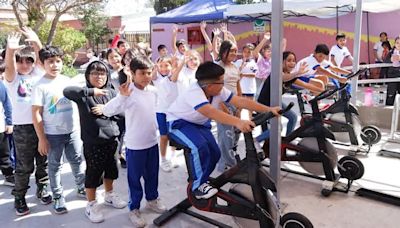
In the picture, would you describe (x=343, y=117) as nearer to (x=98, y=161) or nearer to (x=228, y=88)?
(x=228, y=88)

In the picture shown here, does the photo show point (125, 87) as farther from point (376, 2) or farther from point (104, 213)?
point (376, 2)

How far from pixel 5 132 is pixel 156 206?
1.89 meters

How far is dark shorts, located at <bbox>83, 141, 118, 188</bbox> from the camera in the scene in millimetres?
2988

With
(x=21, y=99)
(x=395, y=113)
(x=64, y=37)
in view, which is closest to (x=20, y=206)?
(x=21, y=99)

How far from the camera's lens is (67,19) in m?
28.9

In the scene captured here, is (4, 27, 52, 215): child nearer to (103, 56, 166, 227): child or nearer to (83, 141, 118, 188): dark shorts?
(83, 141, 118, 188): dark shorts

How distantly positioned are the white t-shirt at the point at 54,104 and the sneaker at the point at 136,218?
0.89 meters

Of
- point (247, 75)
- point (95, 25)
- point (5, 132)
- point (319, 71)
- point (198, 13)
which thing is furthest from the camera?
point (95, 25)

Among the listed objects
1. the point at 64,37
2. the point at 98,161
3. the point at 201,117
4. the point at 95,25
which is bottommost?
the point at 98,161

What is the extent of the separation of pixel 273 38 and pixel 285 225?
1.37 meters

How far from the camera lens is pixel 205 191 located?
2.58 metres

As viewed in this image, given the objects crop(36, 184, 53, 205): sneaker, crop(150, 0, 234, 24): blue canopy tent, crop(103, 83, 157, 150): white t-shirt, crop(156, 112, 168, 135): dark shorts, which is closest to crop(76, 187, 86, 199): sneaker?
crop(36, 184, 53, 205): sneaker

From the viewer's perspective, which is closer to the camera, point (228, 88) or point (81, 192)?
point (81, 192)

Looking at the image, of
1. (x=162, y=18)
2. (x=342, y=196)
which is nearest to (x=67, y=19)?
(x=162, y=18)
